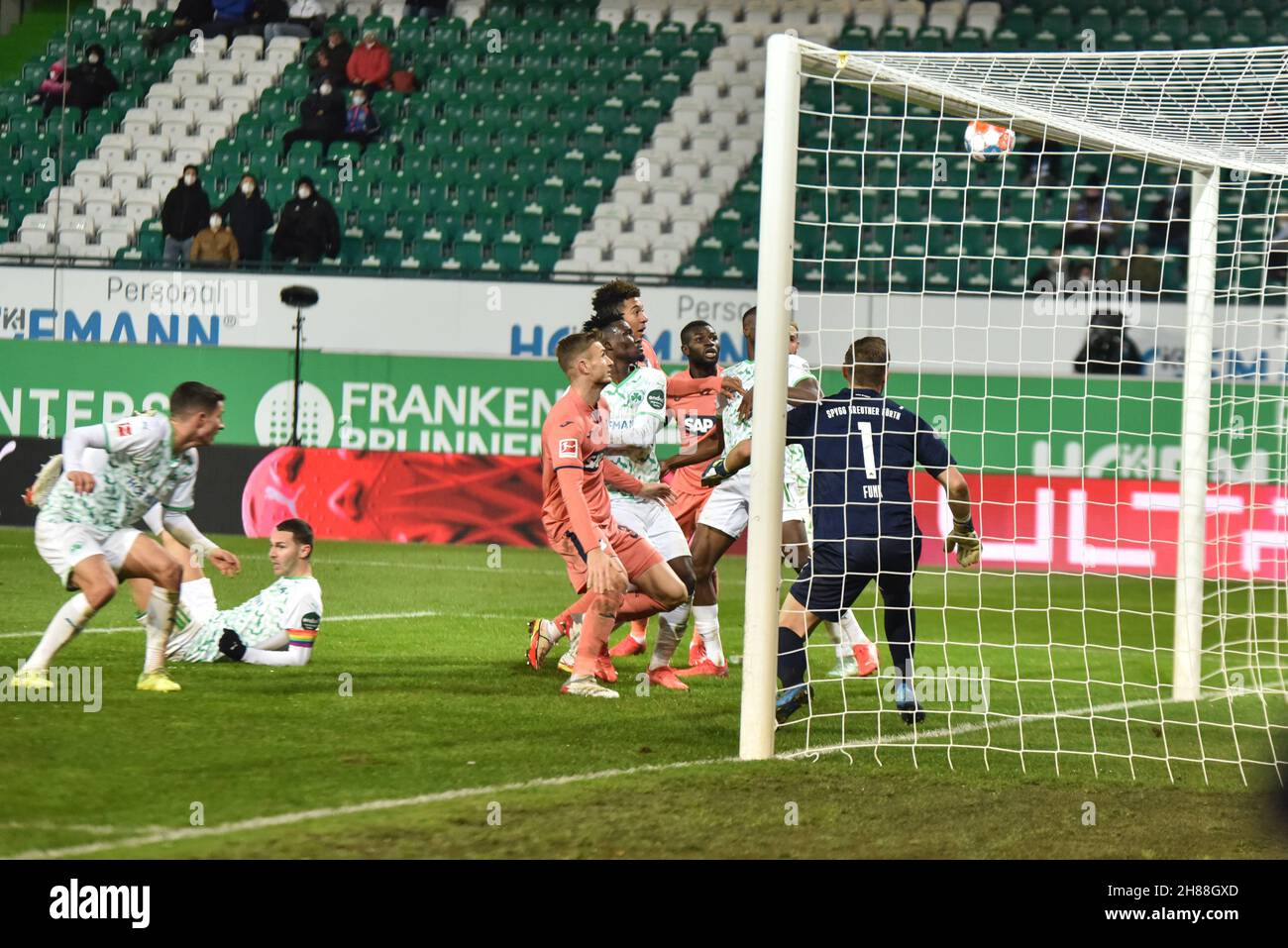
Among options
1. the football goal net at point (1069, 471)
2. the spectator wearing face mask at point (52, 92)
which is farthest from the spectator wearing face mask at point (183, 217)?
the football goal net at point (1069, 471)

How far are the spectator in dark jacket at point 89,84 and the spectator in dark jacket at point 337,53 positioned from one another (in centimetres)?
276

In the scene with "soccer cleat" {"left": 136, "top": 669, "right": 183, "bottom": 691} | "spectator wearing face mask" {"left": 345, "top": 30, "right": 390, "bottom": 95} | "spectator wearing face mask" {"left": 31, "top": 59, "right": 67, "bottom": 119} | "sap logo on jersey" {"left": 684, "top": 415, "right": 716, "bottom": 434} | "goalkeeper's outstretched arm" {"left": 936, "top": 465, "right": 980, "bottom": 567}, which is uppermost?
"spectator wearing face mask" {"left": 345, "top": 30, "right": 390, "bottom": 95}

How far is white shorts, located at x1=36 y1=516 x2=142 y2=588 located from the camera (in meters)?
6.75

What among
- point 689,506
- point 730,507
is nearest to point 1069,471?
point 689,506

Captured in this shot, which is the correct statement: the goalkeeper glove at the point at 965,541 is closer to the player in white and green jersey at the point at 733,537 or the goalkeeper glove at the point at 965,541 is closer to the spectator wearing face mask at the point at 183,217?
the player in white and green jersey at the point at 733,537

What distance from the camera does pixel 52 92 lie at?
20.2 metres

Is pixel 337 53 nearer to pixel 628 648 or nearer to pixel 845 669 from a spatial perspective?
pixel 628 648

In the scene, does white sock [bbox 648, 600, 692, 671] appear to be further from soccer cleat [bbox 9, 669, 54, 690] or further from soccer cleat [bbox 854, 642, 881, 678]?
soccer cleat [bbox 9, 669, 54, 690]

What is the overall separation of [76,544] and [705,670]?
3.33 meters

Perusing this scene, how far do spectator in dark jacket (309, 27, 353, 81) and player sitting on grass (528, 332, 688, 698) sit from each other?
44.8ft

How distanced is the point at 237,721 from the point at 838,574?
2580 millimetres

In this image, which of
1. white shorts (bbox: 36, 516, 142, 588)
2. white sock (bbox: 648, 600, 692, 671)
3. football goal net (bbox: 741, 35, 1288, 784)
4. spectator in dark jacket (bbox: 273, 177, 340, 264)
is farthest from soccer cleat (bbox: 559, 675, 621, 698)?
spectator in dark jacket (bbox: 273, 177, 340, 264)

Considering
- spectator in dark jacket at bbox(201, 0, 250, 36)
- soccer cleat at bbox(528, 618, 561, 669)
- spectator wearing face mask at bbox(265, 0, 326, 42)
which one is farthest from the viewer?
spectator in dark jacket at bbox(201, 0, 250, 36)

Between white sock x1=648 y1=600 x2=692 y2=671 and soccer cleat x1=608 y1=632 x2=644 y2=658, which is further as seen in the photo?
soccer cleat x1=608 y1=632 x2=644 y2=658
